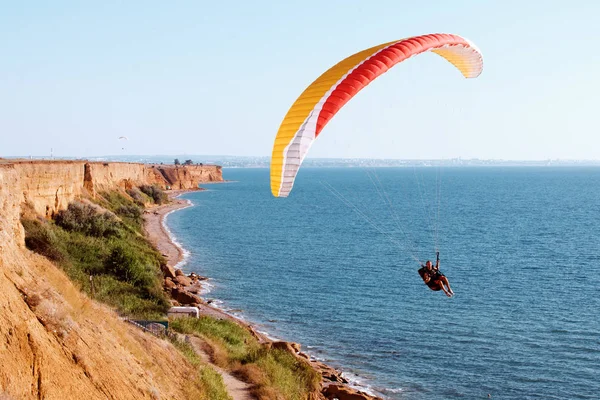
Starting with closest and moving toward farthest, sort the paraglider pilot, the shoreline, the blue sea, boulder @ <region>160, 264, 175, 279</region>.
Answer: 1. the paraglider pilot
2. the shoreline
3. the blue sea
4. boulder @ <region>160, 264, 175, 279</region>

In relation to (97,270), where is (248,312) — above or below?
below

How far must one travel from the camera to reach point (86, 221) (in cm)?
3550

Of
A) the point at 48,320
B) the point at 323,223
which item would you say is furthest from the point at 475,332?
the point at 323,223

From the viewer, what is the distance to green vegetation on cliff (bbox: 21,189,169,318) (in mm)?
24109

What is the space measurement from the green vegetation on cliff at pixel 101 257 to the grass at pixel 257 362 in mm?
2078

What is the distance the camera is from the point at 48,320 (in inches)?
442

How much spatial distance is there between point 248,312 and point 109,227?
1132cm

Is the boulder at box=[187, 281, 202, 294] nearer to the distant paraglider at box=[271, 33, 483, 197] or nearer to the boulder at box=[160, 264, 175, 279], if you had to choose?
the boulder at box=[160, 264, 175, 279]

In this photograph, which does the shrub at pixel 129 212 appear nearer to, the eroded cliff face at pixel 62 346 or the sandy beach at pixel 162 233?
the sandy beach at pixel 162 233

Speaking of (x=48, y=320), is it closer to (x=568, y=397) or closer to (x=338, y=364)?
(x=338, y=364)

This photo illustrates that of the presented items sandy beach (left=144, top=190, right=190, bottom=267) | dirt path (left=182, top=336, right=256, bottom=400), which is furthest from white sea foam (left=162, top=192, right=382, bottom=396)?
dirt path (left=182, top=336, right=256, bottom=400)

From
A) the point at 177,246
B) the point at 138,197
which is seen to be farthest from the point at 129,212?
the point at 138,197

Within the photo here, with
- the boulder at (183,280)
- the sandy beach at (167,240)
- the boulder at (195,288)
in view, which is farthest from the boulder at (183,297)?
the boulder at (183,280)

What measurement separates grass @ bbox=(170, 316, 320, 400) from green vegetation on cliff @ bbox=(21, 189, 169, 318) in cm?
208
